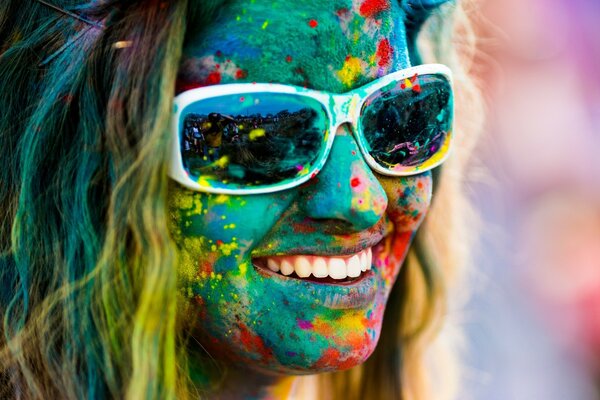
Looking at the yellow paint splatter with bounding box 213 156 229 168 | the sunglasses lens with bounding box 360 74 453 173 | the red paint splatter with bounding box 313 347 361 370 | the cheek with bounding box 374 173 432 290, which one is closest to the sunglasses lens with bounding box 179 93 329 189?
the yellow paint splatter with bounding box 213 156 229 168

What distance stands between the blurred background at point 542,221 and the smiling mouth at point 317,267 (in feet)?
8.69

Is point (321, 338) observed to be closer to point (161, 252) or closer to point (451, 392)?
point (161, 252)

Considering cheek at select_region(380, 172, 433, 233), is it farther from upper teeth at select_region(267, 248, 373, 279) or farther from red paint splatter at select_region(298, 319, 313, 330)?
red paint splatter at select_region(298, 319, 313, 330)

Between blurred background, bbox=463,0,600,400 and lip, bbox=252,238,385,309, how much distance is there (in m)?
2.62

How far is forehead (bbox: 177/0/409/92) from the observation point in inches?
53.4

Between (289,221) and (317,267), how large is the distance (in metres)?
0.11

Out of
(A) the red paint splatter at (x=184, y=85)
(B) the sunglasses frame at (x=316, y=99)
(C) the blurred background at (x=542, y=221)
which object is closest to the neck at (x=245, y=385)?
(B) the sunglasses frame at (x=316, y=99)

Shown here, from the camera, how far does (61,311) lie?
53.6 inches

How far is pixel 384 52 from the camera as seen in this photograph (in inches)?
58.8

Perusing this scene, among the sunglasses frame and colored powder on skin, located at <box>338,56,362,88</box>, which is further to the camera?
colored powder on skin, located at <box>338,56,362,88</box>

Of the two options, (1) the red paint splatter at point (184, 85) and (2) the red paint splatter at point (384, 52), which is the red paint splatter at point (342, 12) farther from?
(1) the red paint splatter at point (184, 85)

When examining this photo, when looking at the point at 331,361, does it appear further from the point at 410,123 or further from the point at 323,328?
the point at 410,123

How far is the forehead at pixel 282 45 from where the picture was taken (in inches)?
53.4

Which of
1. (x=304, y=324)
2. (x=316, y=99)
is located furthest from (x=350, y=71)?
(x=304, y=324)
